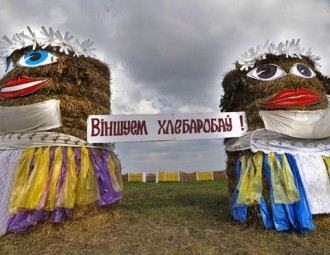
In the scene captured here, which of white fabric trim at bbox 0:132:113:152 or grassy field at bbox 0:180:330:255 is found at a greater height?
white fabric trim at bbox 0:132:113:152

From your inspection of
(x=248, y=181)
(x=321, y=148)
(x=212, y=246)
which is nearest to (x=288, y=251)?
(x=212, y=246)

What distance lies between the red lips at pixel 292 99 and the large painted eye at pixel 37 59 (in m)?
4.00

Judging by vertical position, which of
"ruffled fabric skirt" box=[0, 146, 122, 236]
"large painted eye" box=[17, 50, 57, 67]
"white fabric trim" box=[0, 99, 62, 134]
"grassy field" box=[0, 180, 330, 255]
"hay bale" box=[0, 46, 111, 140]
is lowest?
"grassy field" box=[0, 180, 330, 255]

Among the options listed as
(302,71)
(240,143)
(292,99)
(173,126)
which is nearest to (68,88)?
(173,126)

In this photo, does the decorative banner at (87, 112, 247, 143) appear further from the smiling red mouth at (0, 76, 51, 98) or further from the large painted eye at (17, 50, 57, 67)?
the large painted eye at (17, 50, 57, 67)

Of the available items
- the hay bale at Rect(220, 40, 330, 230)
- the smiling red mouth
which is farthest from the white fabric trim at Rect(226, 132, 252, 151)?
the smiling red mouth

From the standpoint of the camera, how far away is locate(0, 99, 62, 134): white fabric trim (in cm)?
592

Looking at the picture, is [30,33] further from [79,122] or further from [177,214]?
[177,214]

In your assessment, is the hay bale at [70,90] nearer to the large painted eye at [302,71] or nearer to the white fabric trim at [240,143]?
the white fabric trim at [240,143]

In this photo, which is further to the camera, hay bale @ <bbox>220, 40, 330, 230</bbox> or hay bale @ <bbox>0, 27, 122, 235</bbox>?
hay bale @ <bbox>0, 27, 122, 235</bbox>

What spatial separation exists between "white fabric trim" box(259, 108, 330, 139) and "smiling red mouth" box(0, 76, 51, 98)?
403cm

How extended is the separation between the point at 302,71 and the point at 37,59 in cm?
488

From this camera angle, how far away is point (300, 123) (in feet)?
19.6

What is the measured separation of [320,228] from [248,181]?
4.46 feet
